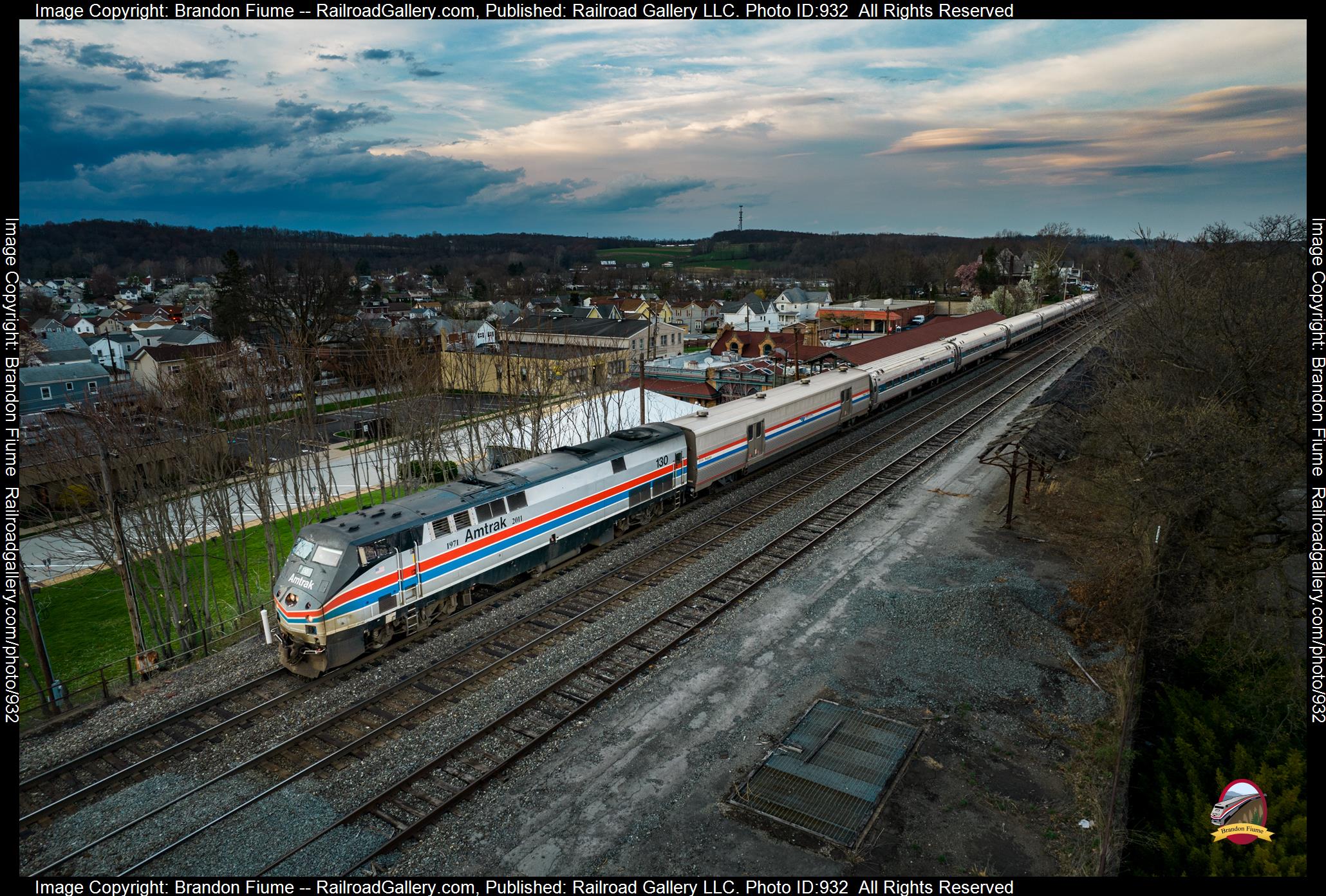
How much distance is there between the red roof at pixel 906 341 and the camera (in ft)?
168

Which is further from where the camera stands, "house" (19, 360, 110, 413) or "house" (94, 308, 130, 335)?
"house" (94, 308, 130, 335)

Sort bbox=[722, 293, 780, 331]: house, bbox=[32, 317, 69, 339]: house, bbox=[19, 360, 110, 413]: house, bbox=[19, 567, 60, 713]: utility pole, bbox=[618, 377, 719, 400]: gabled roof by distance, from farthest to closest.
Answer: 1. bbox=[722, 293, 780, 331]: house
2. bbox=[32, 317, 69, 339]: house
3. bbox=[19, 360, 110, 413]: house
4. bbox=[618, 377, 719, 400]: gabled roof
5. bbox=[19, 567, 60, 713]: utility pole

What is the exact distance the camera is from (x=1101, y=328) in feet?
143

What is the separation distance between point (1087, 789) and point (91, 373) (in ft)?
241

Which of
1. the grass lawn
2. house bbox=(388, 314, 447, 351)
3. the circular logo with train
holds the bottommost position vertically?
the grass lawn

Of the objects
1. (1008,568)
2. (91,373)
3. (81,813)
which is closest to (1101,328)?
(1008,568)

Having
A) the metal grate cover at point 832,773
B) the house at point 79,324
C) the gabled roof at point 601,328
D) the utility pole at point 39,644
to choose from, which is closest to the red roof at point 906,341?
the gabled roof at point 601,328

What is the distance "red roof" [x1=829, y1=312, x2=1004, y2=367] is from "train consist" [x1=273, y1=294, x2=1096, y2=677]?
68.2ft

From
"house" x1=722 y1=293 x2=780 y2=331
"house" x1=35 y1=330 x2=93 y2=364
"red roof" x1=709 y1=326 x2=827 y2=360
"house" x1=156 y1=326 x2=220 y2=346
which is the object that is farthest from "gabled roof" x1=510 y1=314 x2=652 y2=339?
"house" x1=722 y1=293 x2=780 y2=331

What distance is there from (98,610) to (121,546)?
43.1ft

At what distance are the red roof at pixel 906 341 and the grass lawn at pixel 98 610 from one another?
36.9 metres

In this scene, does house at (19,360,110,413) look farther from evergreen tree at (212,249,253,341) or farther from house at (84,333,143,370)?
house at (84,333,143,370)

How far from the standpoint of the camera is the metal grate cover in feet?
38.4
